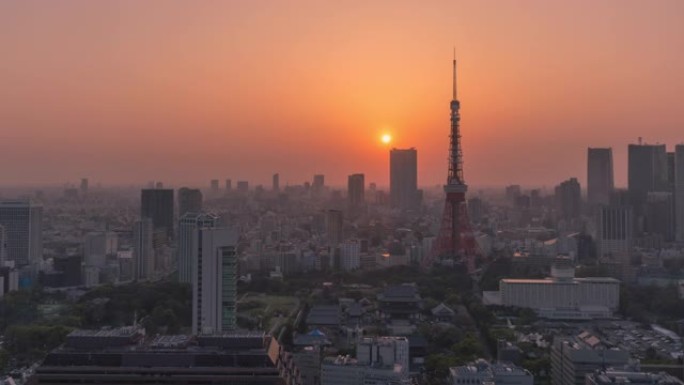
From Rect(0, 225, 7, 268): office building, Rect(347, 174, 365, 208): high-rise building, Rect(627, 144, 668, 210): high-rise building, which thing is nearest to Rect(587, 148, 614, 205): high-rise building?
Rect(627, 144, 668, 210): high-rise building

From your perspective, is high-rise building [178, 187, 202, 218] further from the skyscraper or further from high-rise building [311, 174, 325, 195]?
high-rise building [311, 174, 325, 195]

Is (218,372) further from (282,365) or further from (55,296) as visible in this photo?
(55,296)

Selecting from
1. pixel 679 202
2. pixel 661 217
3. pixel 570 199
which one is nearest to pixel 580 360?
pixel 679 202

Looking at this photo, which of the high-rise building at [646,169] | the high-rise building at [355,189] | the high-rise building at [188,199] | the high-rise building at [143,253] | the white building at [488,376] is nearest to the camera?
the white building at [488,376]

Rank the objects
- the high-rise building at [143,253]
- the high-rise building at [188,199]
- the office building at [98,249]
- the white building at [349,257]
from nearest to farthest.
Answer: the high-rise building at [143,253] < the white building at [349,257] < the office building at [98,249] < the high-rise building at [188,199]

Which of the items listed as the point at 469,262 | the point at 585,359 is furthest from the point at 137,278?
the point at 585,359

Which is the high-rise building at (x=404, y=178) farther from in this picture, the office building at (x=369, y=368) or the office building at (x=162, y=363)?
the office building at (x=162, y=363)

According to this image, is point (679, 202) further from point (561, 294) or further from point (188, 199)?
point (188, 199)

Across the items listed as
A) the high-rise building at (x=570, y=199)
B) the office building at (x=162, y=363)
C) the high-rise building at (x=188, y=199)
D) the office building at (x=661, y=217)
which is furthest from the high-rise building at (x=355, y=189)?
the office building at (x=162, y=363)
